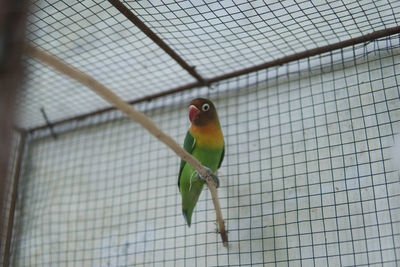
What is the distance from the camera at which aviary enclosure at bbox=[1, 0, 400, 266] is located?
6.47 ft

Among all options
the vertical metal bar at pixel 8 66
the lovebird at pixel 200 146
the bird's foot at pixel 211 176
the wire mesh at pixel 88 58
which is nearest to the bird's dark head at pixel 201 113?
the lovebird at pixel 200 146

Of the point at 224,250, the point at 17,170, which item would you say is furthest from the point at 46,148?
the point at 224,250

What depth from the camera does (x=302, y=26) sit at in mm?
2086

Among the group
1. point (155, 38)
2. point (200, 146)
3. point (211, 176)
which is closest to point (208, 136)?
point (200, 146)

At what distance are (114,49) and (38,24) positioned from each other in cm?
39

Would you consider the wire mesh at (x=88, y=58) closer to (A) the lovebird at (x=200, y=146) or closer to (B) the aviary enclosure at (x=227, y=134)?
(B) the aviary enclosure at (x=227, y=134)

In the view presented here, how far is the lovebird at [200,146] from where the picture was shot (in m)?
2.10

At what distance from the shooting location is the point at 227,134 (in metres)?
2.45

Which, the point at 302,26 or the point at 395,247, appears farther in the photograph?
the point at 302,26

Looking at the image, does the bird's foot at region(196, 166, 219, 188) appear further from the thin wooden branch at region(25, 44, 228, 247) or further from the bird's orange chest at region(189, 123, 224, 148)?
the bird's orange chest at region(189, 123, 224, 148)

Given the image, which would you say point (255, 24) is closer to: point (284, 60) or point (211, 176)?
point (284, 60)

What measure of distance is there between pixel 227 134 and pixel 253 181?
1.12 ft

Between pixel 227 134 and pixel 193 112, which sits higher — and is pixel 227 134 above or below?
below

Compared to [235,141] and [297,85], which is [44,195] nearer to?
[235,141]
